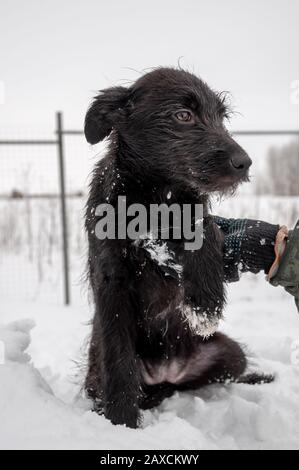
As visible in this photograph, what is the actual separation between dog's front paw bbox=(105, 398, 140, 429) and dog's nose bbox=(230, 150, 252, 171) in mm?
1316

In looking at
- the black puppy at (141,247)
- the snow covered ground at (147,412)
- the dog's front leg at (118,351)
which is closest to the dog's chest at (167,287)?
the black puppy at (141,247)

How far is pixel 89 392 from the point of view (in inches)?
112

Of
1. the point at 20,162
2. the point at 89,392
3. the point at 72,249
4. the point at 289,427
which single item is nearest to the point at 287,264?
the point at 289,427

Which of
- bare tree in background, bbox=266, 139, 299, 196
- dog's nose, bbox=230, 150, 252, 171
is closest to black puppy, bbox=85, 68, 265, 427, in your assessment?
dog's nose, bbox=230, 150, 252, 171

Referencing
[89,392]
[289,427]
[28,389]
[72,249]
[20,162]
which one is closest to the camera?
[28,389]

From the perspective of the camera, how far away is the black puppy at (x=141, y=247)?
234 centimetres

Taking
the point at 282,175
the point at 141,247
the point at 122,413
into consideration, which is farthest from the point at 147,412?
the point at 282,175

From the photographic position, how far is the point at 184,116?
254 centimetres

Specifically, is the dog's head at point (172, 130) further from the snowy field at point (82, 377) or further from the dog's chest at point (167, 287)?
the snowy field at point (82, 377)

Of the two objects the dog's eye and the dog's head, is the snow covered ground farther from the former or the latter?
the dog's eye
